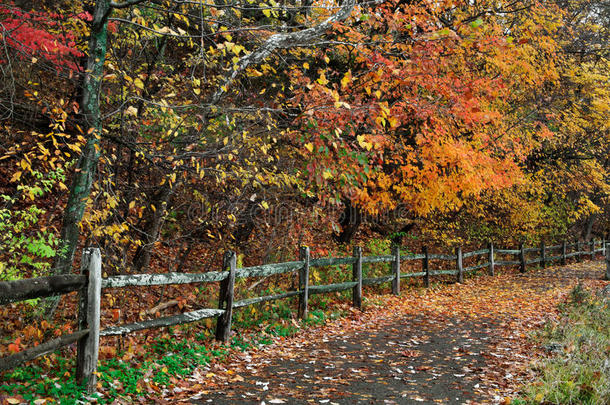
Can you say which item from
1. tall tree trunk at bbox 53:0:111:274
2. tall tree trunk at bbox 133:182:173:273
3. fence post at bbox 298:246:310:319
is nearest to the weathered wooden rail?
tall tree trunk at bbox 53:0:111:274

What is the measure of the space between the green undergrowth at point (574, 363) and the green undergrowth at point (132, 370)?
4079 mm

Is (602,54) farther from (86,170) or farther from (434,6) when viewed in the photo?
(86,170)

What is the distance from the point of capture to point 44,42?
6781mm

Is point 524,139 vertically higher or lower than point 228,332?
higher

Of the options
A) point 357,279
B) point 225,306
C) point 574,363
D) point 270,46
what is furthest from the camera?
point 357,279

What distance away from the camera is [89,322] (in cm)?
519

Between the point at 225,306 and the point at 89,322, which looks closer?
the point at 89,322

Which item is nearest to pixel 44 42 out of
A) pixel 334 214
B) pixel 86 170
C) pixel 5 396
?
pixel 86 170

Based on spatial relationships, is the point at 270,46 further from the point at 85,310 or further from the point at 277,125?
the point at 85,310

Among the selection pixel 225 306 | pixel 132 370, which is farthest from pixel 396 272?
pixel 132 370

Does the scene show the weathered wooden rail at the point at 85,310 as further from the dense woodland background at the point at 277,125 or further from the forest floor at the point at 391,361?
the dense woodland background at the point at 277,125

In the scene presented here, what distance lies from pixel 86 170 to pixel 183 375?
10.3 feet

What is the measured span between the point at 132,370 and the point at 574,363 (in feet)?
18.7

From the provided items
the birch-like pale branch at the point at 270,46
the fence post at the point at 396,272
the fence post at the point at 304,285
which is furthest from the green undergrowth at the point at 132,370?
the fence post at the point at 396,272
